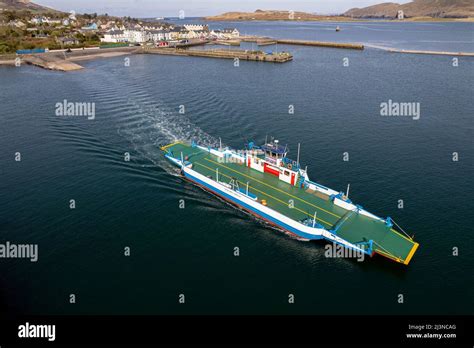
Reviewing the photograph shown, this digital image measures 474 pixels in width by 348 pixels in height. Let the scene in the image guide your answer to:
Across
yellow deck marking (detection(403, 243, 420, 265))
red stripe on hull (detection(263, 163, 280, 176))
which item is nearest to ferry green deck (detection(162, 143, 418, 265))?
yellow deck marking (detection(403, 243, 420, 265))

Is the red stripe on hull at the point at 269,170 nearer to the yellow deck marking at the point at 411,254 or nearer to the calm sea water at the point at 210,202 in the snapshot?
the calm sea water at the point at 210,202

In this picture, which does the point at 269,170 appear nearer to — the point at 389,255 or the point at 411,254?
the point at 389,255

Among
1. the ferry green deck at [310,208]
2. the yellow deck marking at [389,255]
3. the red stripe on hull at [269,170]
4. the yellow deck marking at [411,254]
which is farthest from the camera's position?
the red stripe on hull at [269,170]

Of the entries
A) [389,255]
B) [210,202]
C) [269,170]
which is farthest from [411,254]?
[210,202]

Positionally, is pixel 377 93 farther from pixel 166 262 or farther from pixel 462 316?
pixel 166 262

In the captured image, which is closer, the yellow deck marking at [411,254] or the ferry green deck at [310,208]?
the yellow deck marking at [411,254]

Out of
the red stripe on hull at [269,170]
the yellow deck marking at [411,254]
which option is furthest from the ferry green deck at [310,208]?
the red stripe on hull at [269,170]

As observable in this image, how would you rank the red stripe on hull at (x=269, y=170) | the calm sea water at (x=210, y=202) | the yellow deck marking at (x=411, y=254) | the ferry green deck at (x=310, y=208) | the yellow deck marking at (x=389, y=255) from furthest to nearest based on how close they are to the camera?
the red stripe on hull at (x=269, y=170) → the ferry green deck at (x=310, y=208) → the yellow deck marking at (x=389, y=255) → the yellow deck marking at (x=411, y=254) → the calm sea water at (x=210, y=202)
